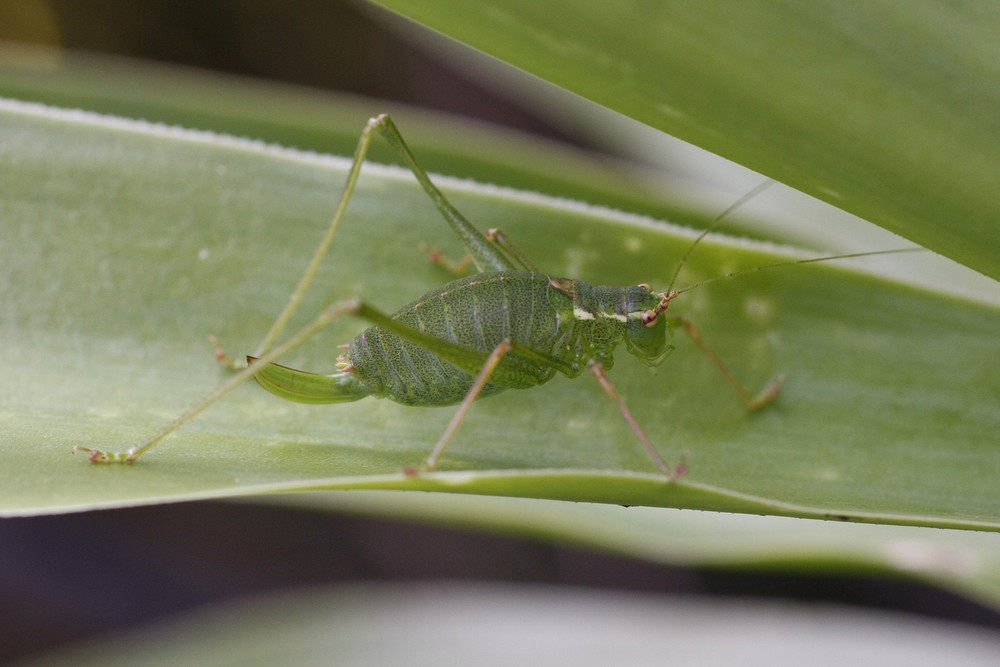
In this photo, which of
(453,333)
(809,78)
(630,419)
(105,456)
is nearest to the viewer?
Answer: (809,78)

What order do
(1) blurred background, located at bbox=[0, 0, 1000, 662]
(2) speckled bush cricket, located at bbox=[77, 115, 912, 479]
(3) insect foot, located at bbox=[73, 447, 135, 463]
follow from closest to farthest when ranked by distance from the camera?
(3) insect foot, located at bbox=[73, 447, 135, 463]
(2) speckled bush cricket, located at bbox=[77, 115, 912, 479]
(1) blurred background, located at bbox=[0, 0, 1000, 662]

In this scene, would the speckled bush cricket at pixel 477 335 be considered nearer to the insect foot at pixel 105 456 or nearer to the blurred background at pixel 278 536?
the insect foot at pixel 105 456

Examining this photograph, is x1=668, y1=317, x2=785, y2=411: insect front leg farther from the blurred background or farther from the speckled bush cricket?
the blurred background

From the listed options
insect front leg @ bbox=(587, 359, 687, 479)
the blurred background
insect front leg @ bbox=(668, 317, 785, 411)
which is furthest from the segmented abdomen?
the blurred background

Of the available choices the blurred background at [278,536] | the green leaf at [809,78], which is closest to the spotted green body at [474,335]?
the green leaf at [809,78]

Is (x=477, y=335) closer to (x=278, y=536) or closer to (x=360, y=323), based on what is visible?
(x=360, y=323)

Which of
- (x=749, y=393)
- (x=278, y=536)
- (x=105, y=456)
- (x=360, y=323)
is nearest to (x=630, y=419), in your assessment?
(x=749, y=393)
